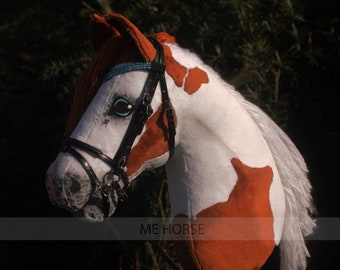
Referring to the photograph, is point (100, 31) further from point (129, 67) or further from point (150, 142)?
point (150, 142)

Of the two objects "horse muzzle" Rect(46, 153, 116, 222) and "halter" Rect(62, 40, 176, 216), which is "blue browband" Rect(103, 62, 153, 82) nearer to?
"halter" Rect(62, 40, 176, 216)

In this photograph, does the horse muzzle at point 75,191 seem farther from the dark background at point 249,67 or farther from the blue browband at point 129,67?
the dark background at point 249,67

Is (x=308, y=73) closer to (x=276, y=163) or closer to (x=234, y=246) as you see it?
(x=276, y=163)

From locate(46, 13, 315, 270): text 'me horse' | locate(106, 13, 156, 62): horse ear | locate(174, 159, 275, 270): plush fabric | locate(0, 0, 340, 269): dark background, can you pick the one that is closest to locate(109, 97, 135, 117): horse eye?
locate(46, 13, 315, 270): text 'me horse'

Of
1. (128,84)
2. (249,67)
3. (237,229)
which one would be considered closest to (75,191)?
(128,84)

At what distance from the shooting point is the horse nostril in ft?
4.39

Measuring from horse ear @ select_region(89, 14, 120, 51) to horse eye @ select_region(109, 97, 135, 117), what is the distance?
175 millimetres

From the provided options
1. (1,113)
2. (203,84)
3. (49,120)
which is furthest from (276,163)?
(1,113)

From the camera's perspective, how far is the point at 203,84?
1.45 m

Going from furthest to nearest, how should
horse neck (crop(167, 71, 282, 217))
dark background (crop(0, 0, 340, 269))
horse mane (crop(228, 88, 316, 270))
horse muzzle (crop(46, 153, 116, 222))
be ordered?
1. dark background (crop(0, 0, 340, 269))
2. horse mane (crop(228, 88, 316, 270))
3. horse neck (crop(167, 71, 282, 217))
4. horse muzzle (crop(46, 153, 116, 222))

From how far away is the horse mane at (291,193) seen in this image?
155cm

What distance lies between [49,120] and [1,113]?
0.33m

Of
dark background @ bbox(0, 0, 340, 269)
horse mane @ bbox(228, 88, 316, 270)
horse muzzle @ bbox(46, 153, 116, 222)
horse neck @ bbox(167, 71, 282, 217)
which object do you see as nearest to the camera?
horse muzzle @ bbox(46, 153, 116, 222)

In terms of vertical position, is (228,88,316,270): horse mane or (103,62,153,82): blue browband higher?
(103,62,153,82): blue browband
